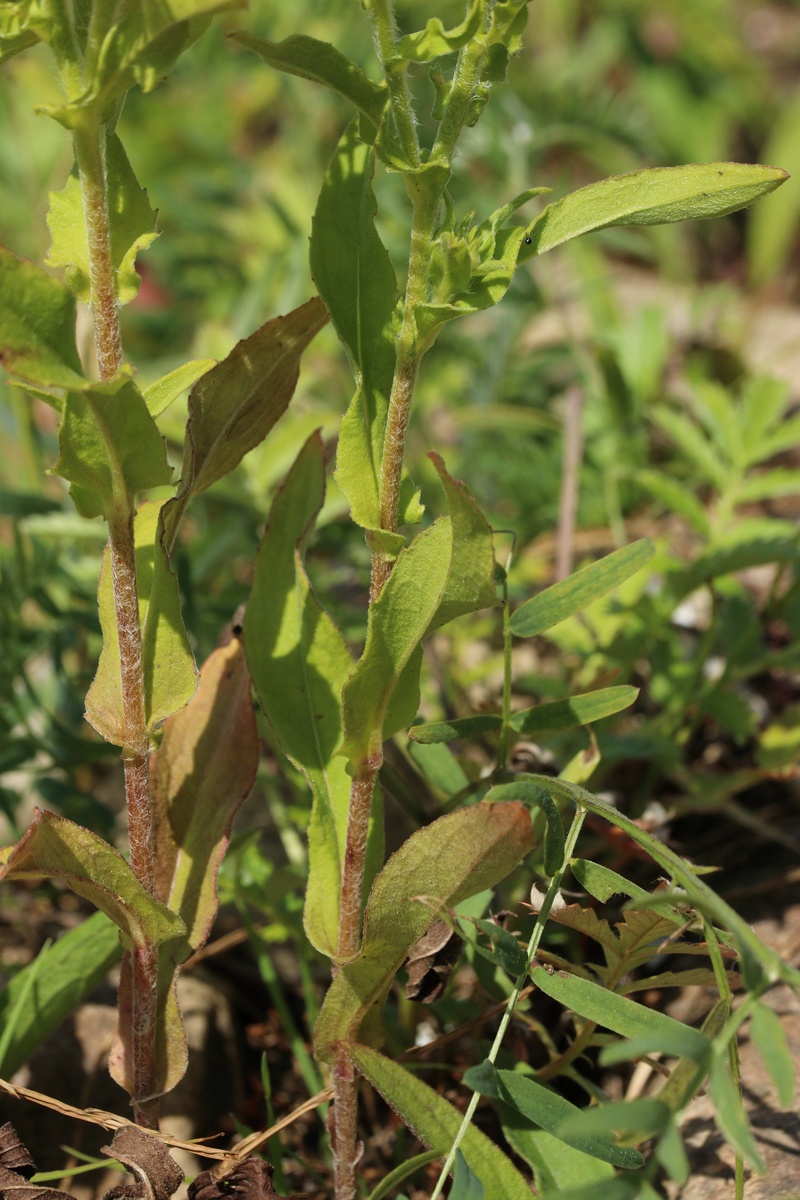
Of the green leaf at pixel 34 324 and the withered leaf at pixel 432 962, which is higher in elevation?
the green leaf at pixel 34 324

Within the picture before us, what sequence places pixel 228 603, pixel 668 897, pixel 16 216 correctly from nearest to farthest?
1. pixel 668 897
2. pixel 228 603
3. pixel 16 216

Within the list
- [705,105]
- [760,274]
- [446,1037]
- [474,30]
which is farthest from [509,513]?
[705,105]

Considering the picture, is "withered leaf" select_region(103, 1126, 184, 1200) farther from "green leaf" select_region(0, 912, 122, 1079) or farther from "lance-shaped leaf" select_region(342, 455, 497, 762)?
"lance-shaped leaf" select_region(342, 455, 497, 762)

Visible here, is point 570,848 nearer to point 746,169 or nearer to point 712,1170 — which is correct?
point 712,1170

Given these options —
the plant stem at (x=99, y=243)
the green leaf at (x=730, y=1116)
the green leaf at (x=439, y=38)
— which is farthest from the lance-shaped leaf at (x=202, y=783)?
the green leaf at (x=439, y=38)

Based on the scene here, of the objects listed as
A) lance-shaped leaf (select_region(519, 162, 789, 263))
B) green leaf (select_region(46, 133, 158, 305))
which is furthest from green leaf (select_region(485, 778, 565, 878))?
green leaf (select_region(46, 133, 158, 305))

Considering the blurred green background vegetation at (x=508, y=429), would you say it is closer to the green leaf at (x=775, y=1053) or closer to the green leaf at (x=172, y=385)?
the green leaf at (x=172, y=385)
